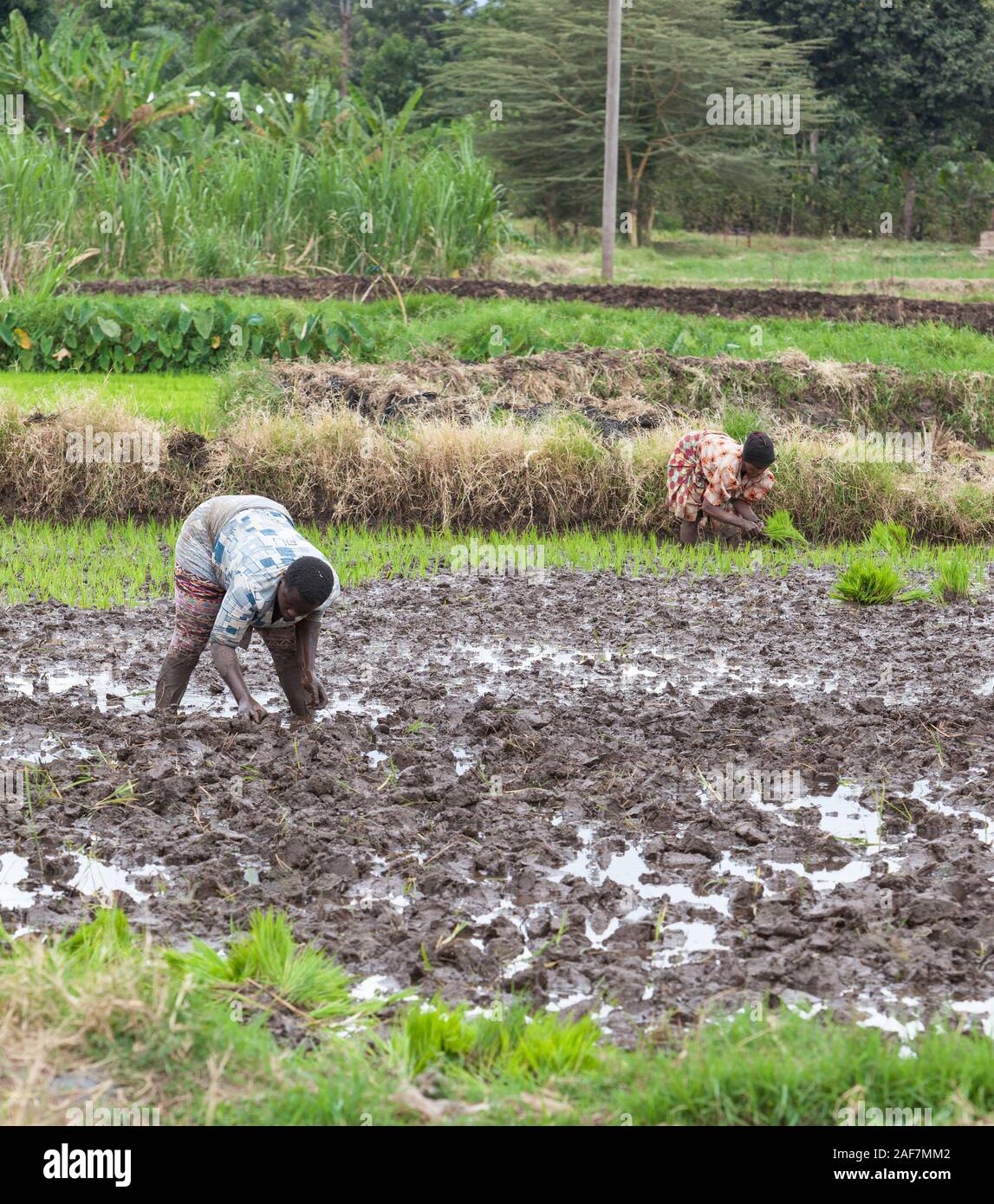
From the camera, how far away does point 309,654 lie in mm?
5418

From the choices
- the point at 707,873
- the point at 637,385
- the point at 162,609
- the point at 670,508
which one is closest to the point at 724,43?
the point at 637,385

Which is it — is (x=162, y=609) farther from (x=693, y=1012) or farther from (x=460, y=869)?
(x=693, y=1012)

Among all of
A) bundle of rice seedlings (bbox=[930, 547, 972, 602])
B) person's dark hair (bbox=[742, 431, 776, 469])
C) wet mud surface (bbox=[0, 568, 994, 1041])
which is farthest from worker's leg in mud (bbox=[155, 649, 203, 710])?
bundle of rice seedlings (bbox=[930, 547, 972, 602])

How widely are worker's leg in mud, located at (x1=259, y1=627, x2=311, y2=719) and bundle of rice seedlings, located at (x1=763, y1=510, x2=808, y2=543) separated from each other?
455cm

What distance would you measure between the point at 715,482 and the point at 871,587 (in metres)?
1.36

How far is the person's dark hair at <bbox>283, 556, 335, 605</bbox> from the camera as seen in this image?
4938mm

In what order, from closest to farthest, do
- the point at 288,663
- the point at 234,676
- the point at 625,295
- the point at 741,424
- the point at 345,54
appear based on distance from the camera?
1. the point at 234,676
2. the point at 288,663
3. the point at 741,424
4. the point at 625,295
5. the point at 345,54

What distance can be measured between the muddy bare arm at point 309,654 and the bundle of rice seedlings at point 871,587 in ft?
11.7

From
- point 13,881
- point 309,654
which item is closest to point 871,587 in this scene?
point 309,654

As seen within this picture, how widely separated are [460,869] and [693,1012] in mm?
1134

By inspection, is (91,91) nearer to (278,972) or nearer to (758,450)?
(758,450)

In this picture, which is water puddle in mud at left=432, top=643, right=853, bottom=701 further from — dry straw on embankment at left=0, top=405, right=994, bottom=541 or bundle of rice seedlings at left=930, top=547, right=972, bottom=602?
dry straw on embankment at left=0, top=405, right=994, bottom=541

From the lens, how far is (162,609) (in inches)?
310

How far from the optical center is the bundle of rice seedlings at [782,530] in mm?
9547
